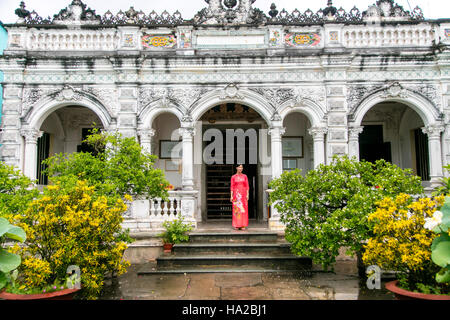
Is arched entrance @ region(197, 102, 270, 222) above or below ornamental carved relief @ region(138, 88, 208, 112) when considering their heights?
below

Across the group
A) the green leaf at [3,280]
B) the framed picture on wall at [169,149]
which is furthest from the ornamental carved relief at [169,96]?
the green leaf at [3,280]

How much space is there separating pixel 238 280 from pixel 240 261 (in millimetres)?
765

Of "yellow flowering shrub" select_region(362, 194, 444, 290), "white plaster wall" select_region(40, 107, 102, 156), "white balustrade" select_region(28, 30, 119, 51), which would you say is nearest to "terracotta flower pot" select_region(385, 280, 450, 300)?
"yellow flowering shrub" select_region(362, 194, 444, 290)

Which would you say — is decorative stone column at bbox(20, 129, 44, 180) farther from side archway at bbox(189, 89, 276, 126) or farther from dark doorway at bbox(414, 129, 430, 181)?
dark doorway at bbox(414, 129, 430, 181)

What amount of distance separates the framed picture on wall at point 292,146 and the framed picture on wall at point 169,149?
3141 mm

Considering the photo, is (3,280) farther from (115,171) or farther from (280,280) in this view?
(280,280)

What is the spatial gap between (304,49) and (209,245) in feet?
17.3

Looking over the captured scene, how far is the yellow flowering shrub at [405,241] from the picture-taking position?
3.80 m

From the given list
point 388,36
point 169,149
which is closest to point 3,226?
point 169,149

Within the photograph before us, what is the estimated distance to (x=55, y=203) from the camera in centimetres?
450

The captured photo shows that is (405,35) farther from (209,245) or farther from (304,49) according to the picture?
(209,245)

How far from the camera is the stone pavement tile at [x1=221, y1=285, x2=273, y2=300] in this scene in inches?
185

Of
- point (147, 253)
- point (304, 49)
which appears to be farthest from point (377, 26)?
point (147, 253)

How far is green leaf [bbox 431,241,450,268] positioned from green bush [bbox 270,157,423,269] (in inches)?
63.9
